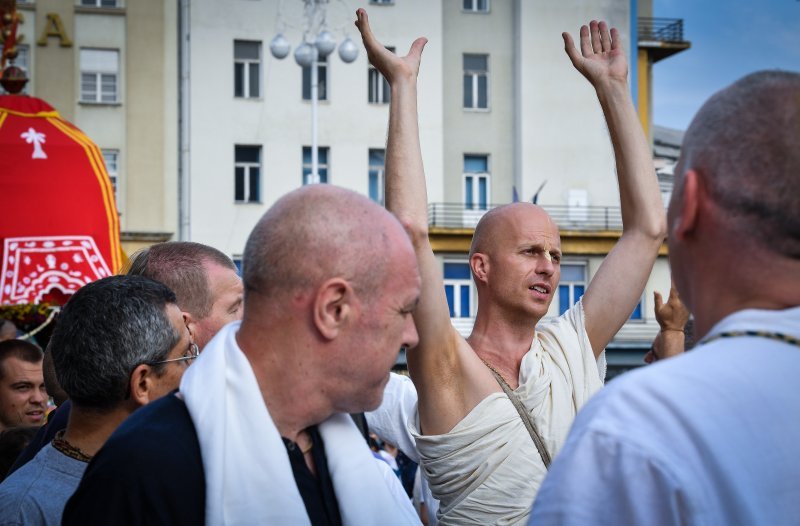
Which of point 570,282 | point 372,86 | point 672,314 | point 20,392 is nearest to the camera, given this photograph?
point 672,314

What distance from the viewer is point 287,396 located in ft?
8.04

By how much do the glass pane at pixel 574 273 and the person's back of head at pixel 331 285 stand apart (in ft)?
89.6

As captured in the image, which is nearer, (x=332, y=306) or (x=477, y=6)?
(x=332, y=306)

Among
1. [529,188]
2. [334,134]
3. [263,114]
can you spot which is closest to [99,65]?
[263,114]

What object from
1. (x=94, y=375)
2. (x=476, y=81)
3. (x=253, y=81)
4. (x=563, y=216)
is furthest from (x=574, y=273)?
(x=94, y=375)

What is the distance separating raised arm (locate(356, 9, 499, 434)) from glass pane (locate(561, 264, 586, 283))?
2588 centimetres

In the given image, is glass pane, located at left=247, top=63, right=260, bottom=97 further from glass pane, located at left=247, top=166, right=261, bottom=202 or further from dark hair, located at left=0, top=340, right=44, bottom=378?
dark hair, located at left=0, top=340, right=44, bottom=378

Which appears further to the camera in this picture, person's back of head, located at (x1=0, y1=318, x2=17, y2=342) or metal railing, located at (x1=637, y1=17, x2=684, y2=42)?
metal railing, located at (x1=637, y1=17, x2=684, y2=42)

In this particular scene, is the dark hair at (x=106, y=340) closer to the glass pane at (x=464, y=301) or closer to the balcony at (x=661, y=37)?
the glass pane at (x=464, y=301)

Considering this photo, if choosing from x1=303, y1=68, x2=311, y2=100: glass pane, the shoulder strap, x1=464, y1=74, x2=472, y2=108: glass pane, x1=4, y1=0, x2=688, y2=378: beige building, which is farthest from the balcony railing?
the shoulder strap

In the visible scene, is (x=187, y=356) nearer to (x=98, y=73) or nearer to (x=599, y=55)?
(x=599, y=55)

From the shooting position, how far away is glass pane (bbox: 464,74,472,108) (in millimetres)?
29516

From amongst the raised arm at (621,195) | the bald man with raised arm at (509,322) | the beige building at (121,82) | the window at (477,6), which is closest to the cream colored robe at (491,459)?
the bald man with raised arm at (509,322)

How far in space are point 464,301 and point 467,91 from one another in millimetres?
5565
